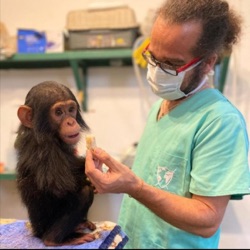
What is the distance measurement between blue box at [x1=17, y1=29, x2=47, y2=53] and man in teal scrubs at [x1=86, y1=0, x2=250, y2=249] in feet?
2.13

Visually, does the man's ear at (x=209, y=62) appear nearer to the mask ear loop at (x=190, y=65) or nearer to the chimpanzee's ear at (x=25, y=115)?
the mask ear loop at (x=190, y=65)

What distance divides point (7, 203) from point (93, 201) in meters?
0.20

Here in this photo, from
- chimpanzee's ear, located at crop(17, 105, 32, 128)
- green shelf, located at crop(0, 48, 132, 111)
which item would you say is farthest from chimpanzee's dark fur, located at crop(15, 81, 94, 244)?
green shelf, located at crop(0, 48, 132, 111)

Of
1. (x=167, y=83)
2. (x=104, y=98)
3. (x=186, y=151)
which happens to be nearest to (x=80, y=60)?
(x=104, y=98)

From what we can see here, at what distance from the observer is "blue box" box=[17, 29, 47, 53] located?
1.27m

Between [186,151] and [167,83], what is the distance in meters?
0.16

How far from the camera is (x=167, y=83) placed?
0.73 metres

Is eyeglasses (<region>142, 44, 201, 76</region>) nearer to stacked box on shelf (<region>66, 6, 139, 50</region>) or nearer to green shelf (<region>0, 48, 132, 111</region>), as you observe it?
green shelf (<region>0, 48, 132, 111</region>)

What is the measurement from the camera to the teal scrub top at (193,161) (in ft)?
2.01

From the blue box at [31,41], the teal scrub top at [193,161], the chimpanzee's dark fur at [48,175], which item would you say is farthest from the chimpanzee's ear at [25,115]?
the blue box at [31,41]

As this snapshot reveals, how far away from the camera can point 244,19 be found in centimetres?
76

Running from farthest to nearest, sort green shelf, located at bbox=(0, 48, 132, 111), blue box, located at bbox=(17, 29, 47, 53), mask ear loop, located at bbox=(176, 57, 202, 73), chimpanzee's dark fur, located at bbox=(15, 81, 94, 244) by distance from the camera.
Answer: blue box, located at bbox=(17, 29, 47, 53), green shelf, located at bbox=(0, 48, 132, 111), mask ear loop, located at bbox=(176, 57, 202, 73), chimpanzee's dark fur, located at bbox=(15, 81, 94, 244)

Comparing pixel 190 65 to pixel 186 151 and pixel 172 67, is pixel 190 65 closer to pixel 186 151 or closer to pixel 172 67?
pixel 172 67

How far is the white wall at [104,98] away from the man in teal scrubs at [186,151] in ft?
0.24
